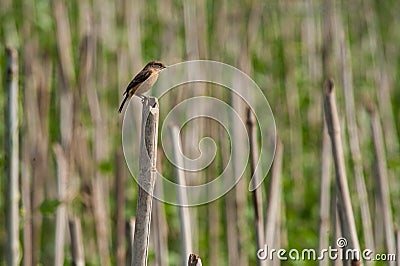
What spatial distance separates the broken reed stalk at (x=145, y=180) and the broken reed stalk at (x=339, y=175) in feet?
1.58

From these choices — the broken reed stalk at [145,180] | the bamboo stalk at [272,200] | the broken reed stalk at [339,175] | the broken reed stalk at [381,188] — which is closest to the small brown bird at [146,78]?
the broken reed stalk at [145,180]

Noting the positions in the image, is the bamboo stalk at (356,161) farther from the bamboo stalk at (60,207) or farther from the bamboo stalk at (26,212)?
the bamboo stalk at (26,212)

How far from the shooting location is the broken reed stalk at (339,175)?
177cm

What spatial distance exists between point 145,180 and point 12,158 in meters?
0.66

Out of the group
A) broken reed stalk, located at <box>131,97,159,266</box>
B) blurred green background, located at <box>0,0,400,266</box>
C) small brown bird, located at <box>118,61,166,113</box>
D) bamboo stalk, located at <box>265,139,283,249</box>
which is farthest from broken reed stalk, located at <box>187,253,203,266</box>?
blurred green background, located at <box>0,0,400,266</box>

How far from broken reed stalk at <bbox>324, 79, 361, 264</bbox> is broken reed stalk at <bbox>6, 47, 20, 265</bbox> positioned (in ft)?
2.42

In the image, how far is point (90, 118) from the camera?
3488 millimetres

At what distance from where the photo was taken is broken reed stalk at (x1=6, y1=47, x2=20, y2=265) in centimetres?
195

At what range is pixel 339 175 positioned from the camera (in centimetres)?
179

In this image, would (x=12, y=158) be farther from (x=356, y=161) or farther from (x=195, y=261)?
(x=356, y=161)

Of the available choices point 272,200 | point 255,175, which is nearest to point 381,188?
point 272,200

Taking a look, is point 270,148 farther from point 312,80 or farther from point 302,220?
point 312,80

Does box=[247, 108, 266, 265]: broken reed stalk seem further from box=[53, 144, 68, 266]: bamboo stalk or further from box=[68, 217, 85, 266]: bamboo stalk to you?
box=[53, 144, 68, 266]: bamboo stalk

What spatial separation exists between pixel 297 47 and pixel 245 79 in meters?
1.34
